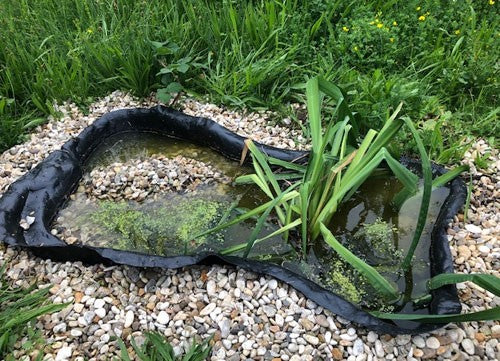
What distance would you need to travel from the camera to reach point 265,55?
10.3 feet

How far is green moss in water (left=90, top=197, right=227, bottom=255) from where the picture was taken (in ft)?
7.91

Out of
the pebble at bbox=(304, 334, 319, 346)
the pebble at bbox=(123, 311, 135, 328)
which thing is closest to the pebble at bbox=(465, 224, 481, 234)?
the pebble at bbox=(304, 334, 319, 346)

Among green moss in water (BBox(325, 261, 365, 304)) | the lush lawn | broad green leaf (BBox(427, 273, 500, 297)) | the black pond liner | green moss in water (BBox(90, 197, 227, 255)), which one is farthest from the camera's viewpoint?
the lush lawn

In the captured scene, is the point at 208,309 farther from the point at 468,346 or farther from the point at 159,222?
the point at 468,346

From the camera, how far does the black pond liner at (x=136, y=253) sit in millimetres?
1930

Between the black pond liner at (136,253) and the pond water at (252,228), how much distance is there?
Answer: 0.36ft

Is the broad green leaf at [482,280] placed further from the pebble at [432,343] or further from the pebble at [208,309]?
the pebble at [208,309]

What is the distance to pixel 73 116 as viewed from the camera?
3045mm

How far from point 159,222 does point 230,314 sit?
2.54ft

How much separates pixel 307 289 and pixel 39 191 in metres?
1.51

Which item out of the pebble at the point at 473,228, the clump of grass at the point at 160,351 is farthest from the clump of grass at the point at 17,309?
the pebble at the point at 473,228

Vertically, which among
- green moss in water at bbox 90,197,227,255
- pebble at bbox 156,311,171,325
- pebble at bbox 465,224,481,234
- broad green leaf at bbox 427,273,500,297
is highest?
broad green leaf at bbox 427,273,500,297

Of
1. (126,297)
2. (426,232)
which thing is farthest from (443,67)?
(126,297)

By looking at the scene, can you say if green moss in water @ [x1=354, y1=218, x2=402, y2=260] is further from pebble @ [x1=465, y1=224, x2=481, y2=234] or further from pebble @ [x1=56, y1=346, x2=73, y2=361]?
pebble @ [x1=56, y1=346, x2=73, y2=361]
